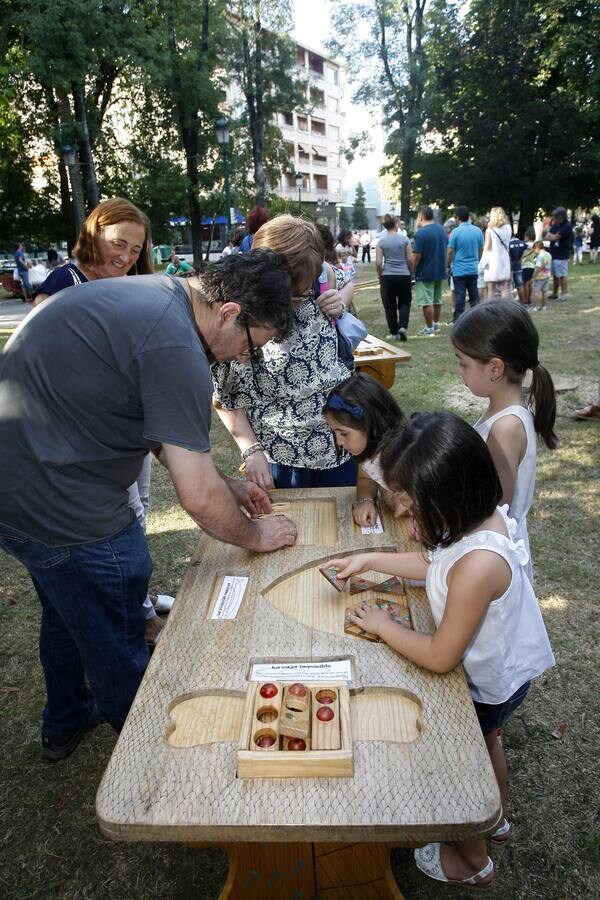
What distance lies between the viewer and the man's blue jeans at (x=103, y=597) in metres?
1.47

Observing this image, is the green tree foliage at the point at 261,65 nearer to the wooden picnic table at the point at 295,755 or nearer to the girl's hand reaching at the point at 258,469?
the girl's hand reaching at the point at 258,469

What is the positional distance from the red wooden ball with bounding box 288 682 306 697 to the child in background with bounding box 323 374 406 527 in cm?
78

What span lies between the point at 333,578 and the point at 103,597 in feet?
1.94

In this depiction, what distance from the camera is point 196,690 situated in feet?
3.96

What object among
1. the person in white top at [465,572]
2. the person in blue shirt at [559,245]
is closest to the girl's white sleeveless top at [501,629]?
the person in white top at [465,572]

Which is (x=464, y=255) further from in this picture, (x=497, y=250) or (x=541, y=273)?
(x=541, y=273)

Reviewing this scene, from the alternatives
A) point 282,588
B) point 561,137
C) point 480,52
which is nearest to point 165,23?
point 480,52

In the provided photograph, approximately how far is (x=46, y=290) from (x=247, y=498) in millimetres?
1188

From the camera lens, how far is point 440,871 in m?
1.61

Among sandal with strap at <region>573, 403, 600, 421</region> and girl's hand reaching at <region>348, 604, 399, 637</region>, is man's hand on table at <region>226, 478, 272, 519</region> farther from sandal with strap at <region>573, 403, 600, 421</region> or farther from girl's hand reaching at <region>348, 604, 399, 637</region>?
sandal with strap at <region>573, 403, 600, 421</region>

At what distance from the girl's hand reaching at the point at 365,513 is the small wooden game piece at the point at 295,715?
2.57 feet

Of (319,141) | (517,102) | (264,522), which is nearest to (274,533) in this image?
(264,522)

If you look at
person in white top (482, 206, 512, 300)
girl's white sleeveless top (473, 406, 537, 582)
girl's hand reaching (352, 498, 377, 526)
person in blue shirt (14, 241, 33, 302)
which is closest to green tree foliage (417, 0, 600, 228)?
person in white top (482, 206, 512, 300)

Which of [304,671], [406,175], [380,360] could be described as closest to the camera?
[304,671]
